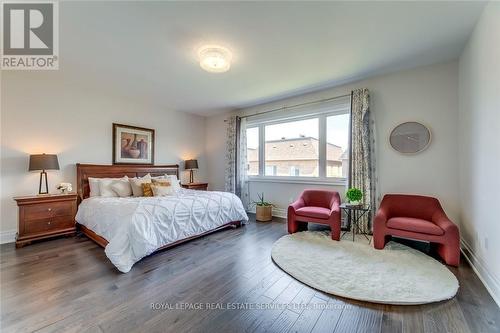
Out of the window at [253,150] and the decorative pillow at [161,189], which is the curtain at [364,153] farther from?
the decorative pillow at [161,189]

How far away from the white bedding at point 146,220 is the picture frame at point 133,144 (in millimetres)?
1224

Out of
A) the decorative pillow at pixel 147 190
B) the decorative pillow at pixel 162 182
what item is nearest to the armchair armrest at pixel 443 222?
the decorative pillow at pixel 162 182

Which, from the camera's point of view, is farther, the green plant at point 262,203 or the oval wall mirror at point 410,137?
the green plant at point 262,203

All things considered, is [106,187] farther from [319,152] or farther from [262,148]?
[319,152]

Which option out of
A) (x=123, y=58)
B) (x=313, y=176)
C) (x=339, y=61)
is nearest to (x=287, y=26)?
(x=339, y=61)

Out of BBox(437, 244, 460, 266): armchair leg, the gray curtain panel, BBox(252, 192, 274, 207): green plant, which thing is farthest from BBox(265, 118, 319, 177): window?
BBox(437, 244, 460, 266): armchair leg

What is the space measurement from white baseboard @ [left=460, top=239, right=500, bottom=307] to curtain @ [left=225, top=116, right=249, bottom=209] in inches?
152

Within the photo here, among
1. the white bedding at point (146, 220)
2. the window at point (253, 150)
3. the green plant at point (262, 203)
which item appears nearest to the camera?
the white bedding at point (146, 220)

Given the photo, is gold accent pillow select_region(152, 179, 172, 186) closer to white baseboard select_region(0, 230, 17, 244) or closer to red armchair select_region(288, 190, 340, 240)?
white baseboard select_region(0, 230, 17, 244)

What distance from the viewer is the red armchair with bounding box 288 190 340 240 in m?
3.21

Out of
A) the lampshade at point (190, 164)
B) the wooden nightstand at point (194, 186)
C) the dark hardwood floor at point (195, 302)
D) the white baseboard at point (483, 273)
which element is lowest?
the dark hardwood floor at point (195, 302)

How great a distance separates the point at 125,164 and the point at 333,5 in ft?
14.8

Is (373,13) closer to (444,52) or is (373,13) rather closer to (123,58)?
(444,52)

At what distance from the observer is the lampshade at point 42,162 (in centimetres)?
323
